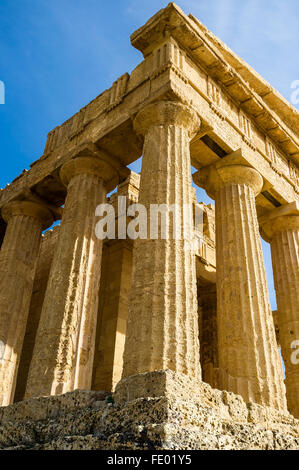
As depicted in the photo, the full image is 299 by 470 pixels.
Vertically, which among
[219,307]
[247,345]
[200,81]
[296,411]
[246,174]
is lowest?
[296,411]

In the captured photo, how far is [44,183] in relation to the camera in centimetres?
1469

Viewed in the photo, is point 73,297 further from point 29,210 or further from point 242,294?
point 29,210

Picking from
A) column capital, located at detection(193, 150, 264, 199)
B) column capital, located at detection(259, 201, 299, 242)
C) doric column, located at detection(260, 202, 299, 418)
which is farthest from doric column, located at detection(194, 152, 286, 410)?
doric column, located at detection(260, 202, 299, 418)

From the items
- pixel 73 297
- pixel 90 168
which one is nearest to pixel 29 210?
pixel 90 168

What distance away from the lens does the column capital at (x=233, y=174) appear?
1285cm

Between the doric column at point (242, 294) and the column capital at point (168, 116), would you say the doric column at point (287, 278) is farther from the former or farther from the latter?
the column capital at point (168, 116)

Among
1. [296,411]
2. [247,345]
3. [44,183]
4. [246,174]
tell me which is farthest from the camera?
[44,183]

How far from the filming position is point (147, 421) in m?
5.46

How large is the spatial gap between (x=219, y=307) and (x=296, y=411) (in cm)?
372

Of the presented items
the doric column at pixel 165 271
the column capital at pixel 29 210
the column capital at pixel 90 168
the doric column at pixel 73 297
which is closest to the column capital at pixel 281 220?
the doric column at pixel 165 271

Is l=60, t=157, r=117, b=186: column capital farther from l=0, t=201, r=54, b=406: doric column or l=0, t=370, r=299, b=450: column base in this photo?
l=0, t=370, r=299, b=450: column base

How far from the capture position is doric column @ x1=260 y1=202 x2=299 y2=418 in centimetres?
1259

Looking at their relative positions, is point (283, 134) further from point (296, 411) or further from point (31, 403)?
point (31, 403)

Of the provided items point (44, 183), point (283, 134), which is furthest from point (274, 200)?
point (44, 183)
